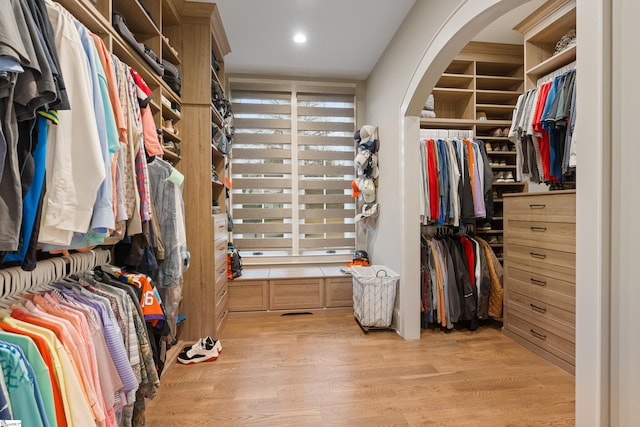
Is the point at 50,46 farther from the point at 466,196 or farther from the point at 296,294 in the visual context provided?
the point at 466,196

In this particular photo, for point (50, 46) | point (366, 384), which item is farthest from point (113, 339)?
point (366, 384)

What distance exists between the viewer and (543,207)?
212 cm

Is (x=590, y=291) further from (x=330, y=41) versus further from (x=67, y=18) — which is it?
(x=330, y=41)

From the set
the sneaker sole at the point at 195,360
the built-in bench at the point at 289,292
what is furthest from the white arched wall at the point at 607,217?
the built-in bench at the point at 289,292

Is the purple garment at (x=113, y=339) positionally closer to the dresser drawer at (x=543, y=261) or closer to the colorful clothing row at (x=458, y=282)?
the colorful clothing row at (x=458, y=282)

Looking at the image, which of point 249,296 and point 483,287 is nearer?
point 483,287

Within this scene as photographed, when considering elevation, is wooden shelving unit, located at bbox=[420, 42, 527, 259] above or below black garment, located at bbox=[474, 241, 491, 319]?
above

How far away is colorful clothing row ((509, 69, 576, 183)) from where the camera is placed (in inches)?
71.2

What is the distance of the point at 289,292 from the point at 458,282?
5.71 ft

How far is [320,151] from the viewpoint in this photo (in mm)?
3662

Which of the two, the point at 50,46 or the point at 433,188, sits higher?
the point at 50,46

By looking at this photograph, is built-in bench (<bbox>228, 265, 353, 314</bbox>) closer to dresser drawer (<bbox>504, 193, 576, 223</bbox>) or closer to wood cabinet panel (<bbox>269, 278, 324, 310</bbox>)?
wood cabinet panel (<bbox>269, 278, 324, 310</bbox>)

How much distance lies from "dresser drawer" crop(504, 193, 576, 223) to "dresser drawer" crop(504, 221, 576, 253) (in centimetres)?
4

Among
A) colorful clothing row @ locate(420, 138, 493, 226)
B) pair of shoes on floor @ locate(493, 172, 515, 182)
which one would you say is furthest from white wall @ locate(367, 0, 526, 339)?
pair of shoes on floor @ locate(493, 172, 515, 182)
